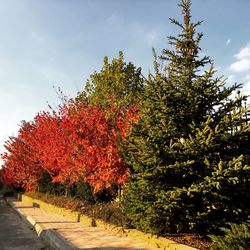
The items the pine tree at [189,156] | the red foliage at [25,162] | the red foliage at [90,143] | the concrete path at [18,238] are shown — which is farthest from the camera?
the red foliage at [25,162]

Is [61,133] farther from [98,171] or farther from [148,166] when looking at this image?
[148,166]

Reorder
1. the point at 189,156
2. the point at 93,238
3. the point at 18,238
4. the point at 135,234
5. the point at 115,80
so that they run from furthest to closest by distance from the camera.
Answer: the point at 115,80, the point at 18,238, the point at 93,238, the point at 135,234, the point at 189,156

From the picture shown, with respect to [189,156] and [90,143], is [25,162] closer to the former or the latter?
[90,143]

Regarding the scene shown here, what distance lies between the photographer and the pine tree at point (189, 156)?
9.21 metres

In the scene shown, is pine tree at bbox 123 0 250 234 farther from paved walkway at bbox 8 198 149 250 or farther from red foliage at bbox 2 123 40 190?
red foliage at bbox 2 123 40 190

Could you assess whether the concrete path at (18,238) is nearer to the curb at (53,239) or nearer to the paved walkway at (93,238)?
the curb at (53,239)

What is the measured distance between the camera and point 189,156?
9.66 meters

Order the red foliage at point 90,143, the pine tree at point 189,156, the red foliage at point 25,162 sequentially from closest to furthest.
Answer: the pine tree at point 189,156
the red foliage at point 90,143
the red foliage at point 25,162

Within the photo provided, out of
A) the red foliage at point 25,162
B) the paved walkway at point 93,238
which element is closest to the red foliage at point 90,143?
the paved walkway at point 93,238

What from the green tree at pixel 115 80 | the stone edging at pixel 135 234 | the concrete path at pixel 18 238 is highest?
the green tree at pixel 115 80

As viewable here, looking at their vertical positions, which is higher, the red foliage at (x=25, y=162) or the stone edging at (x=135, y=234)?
the red foliage at (x=25, y=162)

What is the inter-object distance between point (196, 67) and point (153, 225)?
4.82 metres

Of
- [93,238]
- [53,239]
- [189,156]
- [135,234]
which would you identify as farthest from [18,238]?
[189,156]

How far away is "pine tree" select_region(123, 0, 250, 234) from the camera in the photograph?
9.21 m
